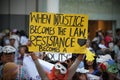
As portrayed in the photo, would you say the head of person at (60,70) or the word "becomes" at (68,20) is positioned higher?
the word "becomes" at (68,20)

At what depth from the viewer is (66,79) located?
6.45m

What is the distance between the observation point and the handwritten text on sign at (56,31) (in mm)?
7105

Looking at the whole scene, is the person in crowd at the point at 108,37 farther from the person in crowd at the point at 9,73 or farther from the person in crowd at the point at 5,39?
the person in crowd at the point at 9,73

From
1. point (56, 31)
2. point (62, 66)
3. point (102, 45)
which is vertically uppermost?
point (56, 31)

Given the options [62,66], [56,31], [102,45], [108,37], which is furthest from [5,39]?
[62,66]

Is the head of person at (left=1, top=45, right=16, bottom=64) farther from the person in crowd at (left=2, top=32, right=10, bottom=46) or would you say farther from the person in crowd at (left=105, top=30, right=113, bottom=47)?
the person in crowd at (left=105, top=30, right=113, bottom=47)

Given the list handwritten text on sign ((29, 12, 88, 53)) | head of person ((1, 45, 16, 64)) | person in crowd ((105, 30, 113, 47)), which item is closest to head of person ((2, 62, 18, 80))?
handwritten text on sign ((29, 12, 88, 53))

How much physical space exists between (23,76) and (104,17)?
29.8ft

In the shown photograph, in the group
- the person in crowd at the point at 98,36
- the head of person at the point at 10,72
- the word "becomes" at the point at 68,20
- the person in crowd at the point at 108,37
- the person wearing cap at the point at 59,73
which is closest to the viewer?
the head of person at the point at 10,72

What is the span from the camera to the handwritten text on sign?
7105 mm

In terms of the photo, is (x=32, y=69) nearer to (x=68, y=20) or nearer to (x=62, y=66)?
(x=68, y=20)

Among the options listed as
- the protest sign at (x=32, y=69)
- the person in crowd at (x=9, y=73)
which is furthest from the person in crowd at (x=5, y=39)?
the person in crowd at (x=9, y=73)

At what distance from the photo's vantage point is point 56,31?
728cm

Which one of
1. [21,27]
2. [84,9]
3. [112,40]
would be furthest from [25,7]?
[112,40]
